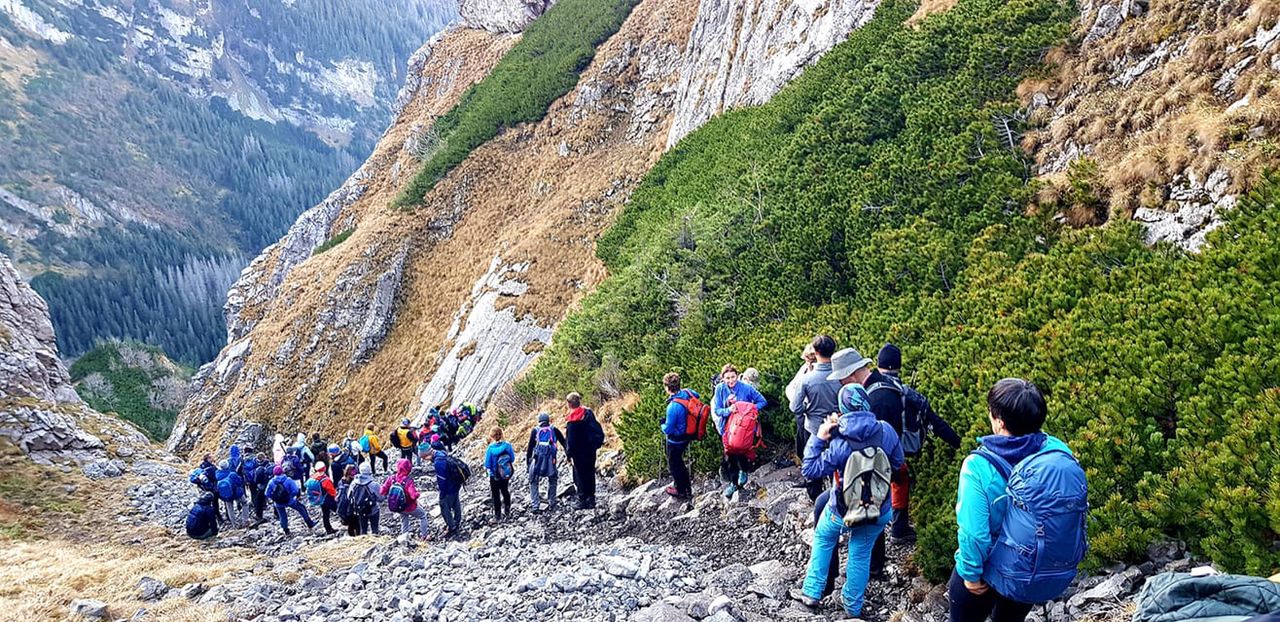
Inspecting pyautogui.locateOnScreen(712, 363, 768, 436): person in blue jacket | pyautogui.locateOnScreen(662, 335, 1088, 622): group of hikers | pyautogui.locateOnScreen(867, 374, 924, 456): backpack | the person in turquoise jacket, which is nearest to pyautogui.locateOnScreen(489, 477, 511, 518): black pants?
pyautogui.locateOnScreen(662, 335, 1088, 622): group of hikers

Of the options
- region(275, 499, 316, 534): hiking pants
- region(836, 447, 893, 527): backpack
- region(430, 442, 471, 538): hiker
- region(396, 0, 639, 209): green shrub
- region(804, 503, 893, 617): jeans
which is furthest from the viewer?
region(396, 0, 639, 209): green shrub

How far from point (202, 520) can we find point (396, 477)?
19.4 feet

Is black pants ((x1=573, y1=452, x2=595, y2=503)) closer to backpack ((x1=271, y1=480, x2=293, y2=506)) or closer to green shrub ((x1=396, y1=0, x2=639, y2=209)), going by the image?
backpack ((x1=271, y1=480, x2=293, y2=506))

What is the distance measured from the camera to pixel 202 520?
15.2 m

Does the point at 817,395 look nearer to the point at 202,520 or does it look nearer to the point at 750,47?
the point at 202,520

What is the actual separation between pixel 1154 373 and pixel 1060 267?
8.82ft

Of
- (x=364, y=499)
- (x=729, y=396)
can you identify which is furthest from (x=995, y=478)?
(x=364, y=499)

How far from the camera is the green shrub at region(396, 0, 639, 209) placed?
38.3 m

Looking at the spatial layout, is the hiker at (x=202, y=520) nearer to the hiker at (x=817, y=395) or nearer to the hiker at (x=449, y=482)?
the hiker at (x=449, y=482)

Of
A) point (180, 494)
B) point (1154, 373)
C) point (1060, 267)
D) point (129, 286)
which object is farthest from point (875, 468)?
point (129, 286)

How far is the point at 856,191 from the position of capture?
12945 mm

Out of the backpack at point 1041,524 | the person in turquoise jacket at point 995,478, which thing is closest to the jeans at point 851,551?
the person in turquoise jacket at point 995,478

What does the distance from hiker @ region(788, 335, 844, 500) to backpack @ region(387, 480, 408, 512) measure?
25.5ft

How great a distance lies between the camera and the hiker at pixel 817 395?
7.22 m
